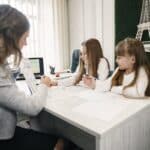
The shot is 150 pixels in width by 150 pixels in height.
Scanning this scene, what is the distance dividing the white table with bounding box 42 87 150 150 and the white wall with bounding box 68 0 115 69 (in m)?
1.68

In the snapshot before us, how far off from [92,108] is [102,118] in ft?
0.53

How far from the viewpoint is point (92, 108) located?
1.17 meters

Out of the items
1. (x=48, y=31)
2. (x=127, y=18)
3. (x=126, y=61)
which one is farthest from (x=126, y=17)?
(x=48, y=31)

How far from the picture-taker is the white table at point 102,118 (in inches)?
37.1

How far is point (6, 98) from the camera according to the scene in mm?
929

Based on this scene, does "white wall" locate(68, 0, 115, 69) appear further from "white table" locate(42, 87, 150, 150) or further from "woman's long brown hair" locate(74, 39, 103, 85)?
"white table" locate(42, 87, 150, 150)

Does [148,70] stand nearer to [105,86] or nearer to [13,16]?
[105,86]

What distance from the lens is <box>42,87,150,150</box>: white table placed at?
0.94 meters

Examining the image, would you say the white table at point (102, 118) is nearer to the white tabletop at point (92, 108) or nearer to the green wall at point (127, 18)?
the white tabletop at point (92, 108)

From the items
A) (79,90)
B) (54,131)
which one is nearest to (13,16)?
(79,90)

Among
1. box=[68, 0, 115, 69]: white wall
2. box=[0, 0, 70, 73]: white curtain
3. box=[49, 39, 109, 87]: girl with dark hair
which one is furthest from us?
box=[0, 0, 70, 73]: white curtain

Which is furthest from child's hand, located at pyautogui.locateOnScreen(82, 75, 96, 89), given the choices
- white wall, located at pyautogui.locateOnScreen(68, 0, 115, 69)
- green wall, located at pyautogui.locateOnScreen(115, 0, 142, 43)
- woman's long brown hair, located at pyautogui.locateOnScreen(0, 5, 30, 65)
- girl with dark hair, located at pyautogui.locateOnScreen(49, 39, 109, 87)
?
white wall, located at pyautogui.locateOnScreen(68, 0, 115, 69)

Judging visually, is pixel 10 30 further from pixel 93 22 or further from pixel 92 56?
pixel 93 22

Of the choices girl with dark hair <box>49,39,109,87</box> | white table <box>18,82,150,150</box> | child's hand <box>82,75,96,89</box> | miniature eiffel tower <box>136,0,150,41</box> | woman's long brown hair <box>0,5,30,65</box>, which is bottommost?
white table <box>18,82,150,150</box>
